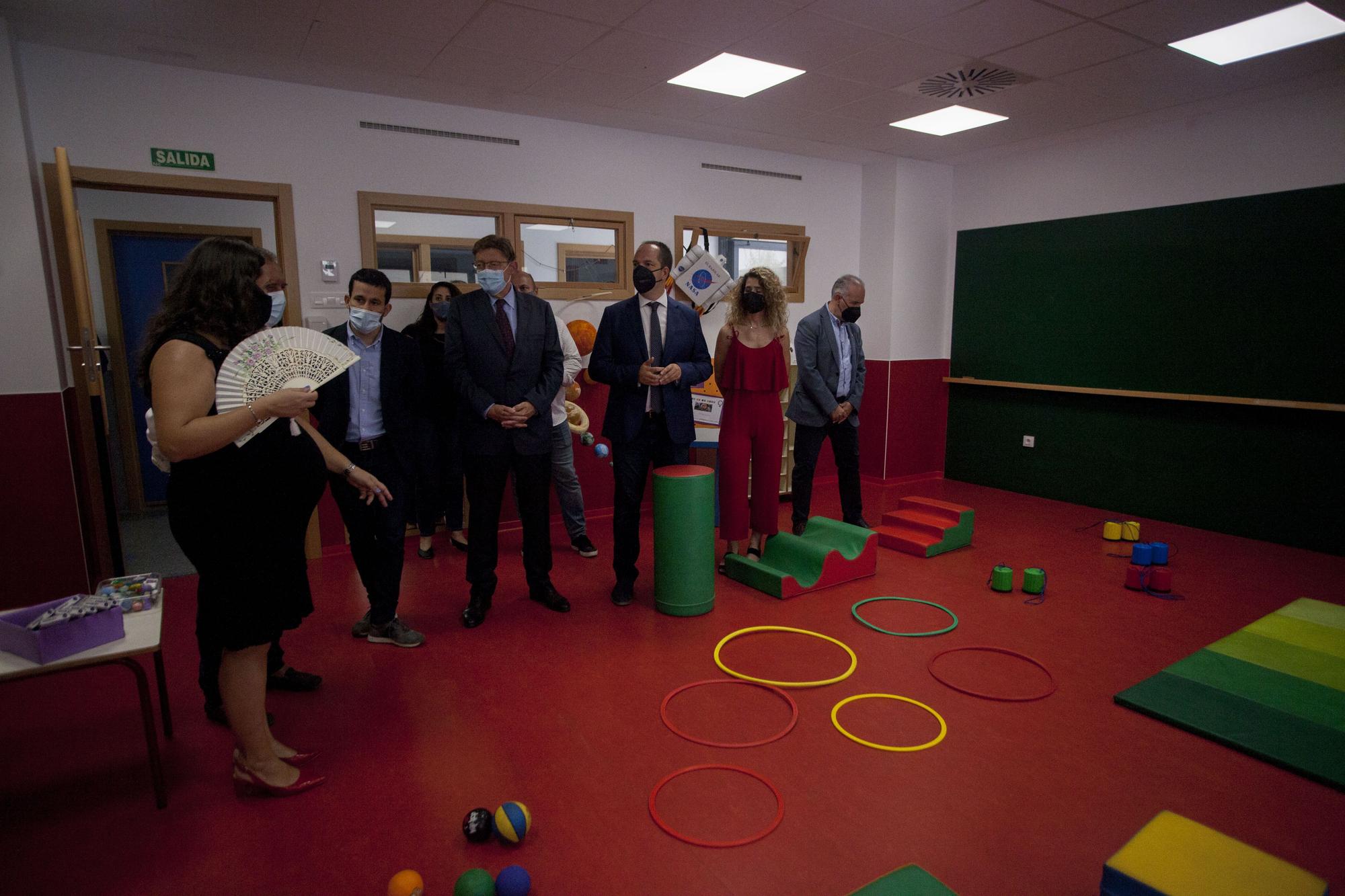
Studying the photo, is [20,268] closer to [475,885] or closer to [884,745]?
[475,885]

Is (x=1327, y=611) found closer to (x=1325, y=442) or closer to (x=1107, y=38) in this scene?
(x=1325, y=442)

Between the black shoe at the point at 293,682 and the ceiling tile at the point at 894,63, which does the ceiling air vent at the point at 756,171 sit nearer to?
the ceiling tile at the point at 894,63

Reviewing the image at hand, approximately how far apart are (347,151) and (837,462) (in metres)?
4.07

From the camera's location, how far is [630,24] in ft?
12.8

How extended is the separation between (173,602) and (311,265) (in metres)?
2.27

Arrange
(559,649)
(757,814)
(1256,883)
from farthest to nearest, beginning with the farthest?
(559,649) → (757,814) → (1256,883)

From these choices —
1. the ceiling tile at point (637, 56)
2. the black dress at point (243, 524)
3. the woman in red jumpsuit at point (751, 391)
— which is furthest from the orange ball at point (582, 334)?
the black dress at point (243, 524)

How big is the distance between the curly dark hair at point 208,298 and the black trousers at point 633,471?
2128mm

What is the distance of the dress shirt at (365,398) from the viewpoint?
3.25 m

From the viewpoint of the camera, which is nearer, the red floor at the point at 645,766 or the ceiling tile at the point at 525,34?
the red floor at the point at 645,766

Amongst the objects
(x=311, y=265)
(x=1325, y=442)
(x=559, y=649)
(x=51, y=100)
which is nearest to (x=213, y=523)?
(x=559, y=649)

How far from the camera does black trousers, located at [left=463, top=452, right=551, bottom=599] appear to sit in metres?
3.67

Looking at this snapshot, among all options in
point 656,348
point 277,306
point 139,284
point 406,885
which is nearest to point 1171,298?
point 656,348

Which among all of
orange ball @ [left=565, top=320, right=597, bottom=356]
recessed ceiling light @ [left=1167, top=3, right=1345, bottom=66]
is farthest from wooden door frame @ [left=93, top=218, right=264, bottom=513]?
recessed ceiling light @ [left=1167, top=3, right=1345, bottom=66]
